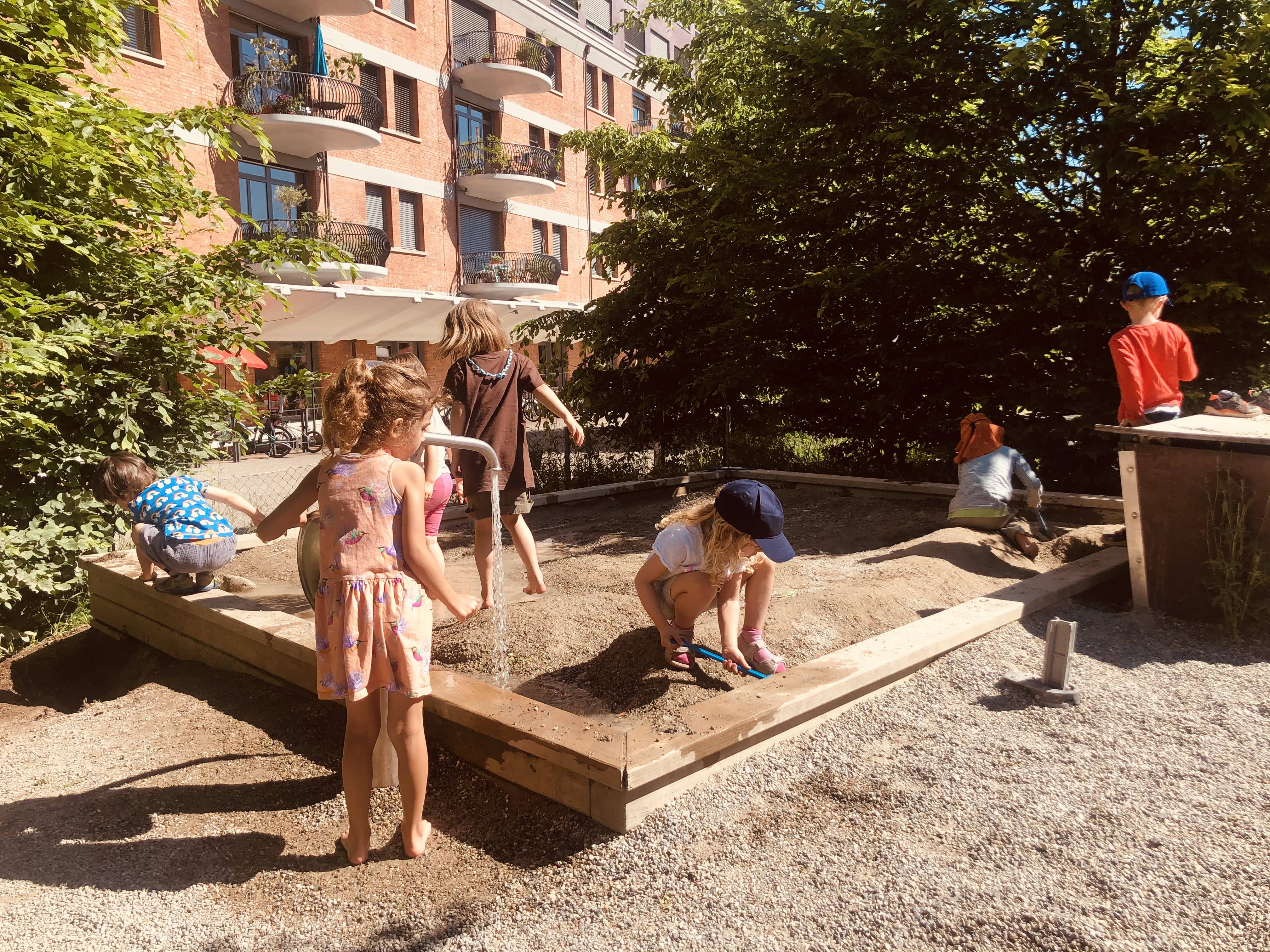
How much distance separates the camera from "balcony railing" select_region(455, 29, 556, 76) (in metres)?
25.8

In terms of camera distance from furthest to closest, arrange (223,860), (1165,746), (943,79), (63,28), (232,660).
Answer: (943,79) → (63,28) → (232,660) → (1165,746) → (223,860)

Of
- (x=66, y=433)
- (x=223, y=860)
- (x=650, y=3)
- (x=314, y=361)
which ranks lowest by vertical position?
(x=223, y=860)

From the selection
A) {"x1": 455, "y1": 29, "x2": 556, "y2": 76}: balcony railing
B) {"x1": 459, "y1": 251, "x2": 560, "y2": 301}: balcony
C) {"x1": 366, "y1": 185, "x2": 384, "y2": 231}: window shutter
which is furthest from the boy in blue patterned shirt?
{"x1": 455, "y1": 29, "x2": 556, "y2": 76}: balcony railing

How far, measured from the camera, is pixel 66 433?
6.10 metres

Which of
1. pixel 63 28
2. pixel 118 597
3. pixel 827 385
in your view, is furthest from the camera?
pixel 827 385

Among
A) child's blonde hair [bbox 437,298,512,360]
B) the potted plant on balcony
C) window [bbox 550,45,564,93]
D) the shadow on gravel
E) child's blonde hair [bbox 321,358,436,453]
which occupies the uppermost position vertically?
window [bbox 550,45,564,93]

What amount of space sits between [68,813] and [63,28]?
4.40 m

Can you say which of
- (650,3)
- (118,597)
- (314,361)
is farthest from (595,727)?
(314,361)

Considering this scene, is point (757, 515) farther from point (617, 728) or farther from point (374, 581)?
point (374, 581)

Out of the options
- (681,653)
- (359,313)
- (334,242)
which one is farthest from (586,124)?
(681,653)

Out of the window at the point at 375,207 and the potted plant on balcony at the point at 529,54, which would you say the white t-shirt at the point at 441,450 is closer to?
the window at the point at 375,207

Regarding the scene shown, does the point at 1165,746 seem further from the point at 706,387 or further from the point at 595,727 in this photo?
the point at 706,387

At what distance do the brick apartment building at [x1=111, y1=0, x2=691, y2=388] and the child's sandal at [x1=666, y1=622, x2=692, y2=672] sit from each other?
998 centimetres

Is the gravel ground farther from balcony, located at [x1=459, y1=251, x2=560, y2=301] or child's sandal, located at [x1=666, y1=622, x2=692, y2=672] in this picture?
balcony, located at [x1=459, y1=251, x2=560, y2=301]
